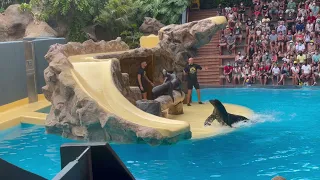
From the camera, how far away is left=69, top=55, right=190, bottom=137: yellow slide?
7.56 metres

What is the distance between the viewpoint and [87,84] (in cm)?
861

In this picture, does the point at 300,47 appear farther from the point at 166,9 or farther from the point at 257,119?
the point at 257,119

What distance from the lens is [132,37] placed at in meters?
20.3

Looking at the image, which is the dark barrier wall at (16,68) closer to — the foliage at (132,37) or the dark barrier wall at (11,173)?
the foliage at (132,37)

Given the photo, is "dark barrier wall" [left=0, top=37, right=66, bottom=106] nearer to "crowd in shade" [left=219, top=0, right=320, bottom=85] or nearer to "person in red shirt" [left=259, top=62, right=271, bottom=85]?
"crowd in shade" [left=219, top=0, right=320, bottom=85]

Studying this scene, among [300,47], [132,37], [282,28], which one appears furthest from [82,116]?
[132,37]

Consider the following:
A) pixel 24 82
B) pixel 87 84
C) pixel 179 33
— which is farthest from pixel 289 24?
pixel 87 84

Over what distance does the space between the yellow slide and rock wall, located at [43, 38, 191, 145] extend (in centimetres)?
11

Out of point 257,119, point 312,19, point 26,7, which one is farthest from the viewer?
point 26,7

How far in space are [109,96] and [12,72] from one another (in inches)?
199

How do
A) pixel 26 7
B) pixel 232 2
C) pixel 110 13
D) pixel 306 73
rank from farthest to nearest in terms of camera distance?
pixel 232 2 < pixel 110 13 < pixel 26 7 < pixel 306 73

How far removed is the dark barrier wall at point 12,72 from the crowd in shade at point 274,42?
769cm

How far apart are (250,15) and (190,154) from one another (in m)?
14.2

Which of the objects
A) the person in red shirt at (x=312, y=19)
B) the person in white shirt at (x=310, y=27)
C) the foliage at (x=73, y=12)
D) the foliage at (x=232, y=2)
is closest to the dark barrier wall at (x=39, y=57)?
the foliage at (x=73, y=12)
